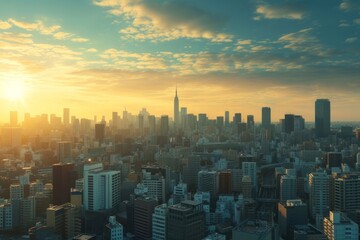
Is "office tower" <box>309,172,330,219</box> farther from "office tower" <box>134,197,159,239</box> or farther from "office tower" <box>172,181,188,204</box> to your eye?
"office tower" <box>134,197,159,239</box>

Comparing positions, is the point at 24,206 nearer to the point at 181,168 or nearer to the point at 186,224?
the point at 186,224

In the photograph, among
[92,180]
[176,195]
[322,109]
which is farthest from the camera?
[322,109]

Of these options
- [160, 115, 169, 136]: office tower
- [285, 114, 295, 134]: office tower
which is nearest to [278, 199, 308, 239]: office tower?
[160, 115, 169, 136]: office tower

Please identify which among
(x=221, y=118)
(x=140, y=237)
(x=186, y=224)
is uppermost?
(x=221, y=118)

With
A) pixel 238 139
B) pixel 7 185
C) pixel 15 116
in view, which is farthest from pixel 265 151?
pixel 15 116

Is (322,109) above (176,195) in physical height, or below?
above

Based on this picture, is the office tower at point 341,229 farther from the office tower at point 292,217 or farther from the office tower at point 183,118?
the office tower at point 183,118

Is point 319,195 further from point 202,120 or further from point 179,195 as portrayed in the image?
point 202,120

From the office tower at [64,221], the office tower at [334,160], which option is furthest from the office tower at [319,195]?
the office tower at [334,160]
